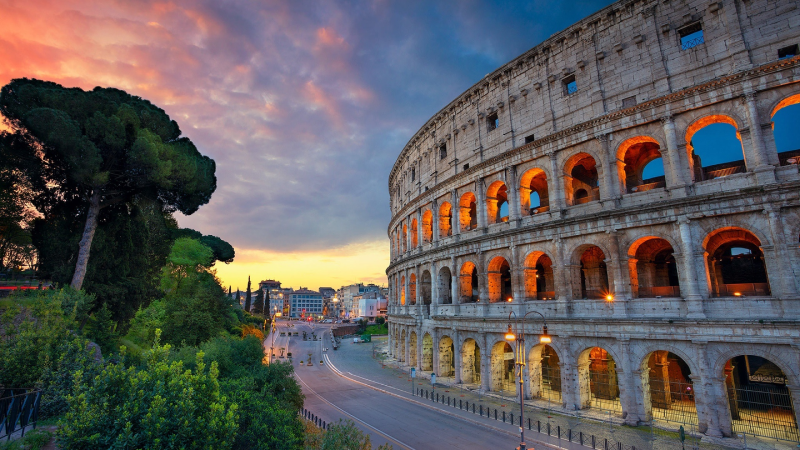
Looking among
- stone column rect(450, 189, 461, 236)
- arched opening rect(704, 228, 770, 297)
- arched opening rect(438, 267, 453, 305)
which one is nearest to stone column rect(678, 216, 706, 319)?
arched opening rect(704, 228, 770, 297)

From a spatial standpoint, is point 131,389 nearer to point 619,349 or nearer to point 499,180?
point 619,349

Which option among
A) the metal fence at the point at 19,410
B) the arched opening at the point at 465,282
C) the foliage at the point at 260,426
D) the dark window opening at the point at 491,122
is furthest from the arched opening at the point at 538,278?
the metal fence at the point at 19,410

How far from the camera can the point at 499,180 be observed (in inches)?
1081

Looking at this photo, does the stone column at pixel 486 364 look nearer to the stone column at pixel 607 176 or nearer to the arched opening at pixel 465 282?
the arched opening at pixel 465 282

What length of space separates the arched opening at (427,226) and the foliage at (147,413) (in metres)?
27.6

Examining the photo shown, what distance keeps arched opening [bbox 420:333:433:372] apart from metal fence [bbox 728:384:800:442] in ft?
67.9

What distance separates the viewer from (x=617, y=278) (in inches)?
807

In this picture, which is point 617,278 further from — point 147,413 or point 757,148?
point 147,413

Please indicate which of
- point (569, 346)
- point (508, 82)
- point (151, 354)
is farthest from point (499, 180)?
point (151, 354)

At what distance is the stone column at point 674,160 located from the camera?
19156 mm

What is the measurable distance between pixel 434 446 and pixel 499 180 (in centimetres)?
1782

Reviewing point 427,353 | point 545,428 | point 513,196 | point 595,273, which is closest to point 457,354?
point 427,353

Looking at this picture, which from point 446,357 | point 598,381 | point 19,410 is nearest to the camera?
point 19,410

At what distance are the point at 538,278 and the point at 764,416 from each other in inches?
562
